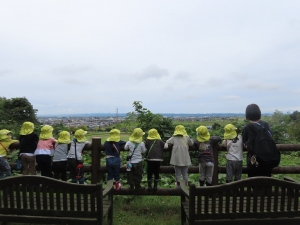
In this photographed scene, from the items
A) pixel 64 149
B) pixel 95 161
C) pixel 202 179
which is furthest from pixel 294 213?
pixel 64 149

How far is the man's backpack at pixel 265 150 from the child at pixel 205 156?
86 cm

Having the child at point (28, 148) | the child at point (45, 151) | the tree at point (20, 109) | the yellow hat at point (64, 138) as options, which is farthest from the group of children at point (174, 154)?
the tree at point (20, 109)

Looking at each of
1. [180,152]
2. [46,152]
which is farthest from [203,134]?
[46,152]

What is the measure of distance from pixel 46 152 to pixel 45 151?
27 millimetres

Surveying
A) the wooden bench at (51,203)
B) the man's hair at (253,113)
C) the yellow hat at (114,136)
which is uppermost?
the man's hair at (253,113)

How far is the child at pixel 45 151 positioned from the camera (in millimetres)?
4844

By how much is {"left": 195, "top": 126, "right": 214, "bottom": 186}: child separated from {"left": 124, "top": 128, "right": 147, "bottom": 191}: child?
3.26 feet

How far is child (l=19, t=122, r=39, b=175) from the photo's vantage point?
4.79 m

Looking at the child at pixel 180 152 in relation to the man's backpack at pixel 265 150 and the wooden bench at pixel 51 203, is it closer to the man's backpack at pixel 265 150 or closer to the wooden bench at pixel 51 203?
the man's backpack at pixel 265 150

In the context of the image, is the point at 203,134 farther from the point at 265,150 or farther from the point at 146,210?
the point at 146,210

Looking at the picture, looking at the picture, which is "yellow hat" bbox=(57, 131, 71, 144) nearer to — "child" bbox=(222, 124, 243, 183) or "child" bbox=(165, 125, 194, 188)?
"child" bbox=(165, 125, 194, 188)

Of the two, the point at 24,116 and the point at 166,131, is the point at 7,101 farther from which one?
the point at 166,131

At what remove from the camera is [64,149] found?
193 inches

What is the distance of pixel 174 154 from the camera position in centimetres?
466
